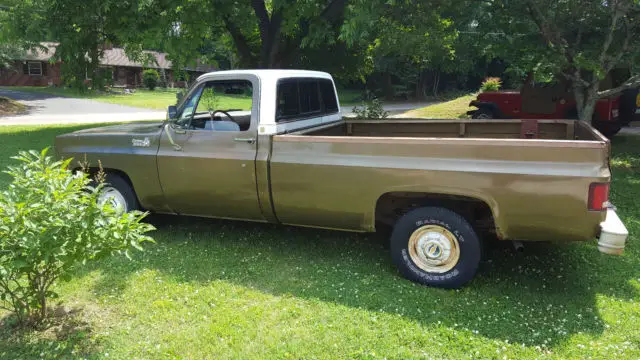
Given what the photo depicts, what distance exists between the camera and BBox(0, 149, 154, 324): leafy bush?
2.93 metres

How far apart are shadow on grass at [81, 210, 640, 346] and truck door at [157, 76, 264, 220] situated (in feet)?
1.61

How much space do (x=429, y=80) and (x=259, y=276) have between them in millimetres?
38539

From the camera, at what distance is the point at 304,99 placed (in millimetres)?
5125

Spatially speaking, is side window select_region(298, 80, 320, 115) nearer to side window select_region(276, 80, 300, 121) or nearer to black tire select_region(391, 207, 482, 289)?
Result: side window select_region(276, 80, 300, 121)

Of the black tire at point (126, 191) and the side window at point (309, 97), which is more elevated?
the side window at point (309, 97)

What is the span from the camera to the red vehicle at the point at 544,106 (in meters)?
11.0

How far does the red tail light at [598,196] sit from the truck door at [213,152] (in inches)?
107

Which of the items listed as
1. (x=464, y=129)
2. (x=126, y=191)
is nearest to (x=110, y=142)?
(x=126, y=191)

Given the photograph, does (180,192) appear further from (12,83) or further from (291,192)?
(12,83)

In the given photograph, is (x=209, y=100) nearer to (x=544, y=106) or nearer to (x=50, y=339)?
(x=50, y=339)

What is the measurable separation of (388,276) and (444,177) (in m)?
1.07

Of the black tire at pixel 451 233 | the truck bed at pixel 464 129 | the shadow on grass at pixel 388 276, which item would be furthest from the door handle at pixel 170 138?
the black tire at pixel 451 233

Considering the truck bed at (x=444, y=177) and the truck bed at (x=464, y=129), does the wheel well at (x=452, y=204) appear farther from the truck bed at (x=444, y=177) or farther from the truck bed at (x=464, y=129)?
the truck bed at (x=464, y=129)

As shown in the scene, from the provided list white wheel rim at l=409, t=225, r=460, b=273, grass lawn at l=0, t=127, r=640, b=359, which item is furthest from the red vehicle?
white wheel rim at l=409, t=225, r=460, b=273
